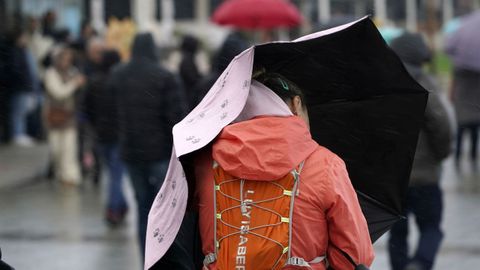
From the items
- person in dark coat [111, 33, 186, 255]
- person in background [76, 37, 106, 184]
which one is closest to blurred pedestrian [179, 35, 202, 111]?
→ person in background [76, 37, 106, 184]

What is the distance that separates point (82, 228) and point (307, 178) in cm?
766

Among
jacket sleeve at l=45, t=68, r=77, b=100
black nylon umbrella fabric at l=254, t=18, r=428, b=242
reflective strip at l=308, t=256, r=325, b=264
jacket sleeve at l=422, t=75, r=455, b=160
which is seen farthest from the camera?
jacket sleeve at l=45, t=68, r=77, b=100

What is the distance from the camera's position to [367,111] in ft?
14.9

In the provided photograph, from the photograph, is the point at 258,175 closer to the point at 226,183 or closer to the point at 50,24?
the point at 226,183

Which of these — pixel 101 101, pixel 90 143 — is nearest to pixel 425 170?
pixel 101 101

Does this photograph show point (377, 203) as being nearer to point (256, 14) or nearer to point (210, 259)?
point (210, 259)

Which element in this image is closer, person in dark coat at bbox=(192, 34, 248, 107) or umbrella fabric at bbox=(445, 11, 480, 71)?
person in dark coat at bbox=(192, 34, 248, 107)

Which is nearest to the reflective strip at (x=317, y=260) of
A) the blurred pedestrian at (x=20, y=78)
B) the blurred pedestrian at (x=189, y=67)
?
the blurred pedestrian at (x=189, y=67)

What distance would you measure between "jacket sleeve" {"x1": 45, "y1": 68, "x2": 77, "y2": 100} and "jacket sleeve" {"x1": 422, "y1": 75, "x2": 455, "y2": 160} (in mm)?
7802

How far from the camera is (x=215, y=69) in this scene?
33.1 feet

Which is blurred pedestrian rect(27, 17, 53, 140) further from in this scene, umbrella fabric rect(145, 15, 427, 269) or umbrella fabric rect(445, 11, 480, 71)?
umbrella fabric rect(145, 15, 427, 269)

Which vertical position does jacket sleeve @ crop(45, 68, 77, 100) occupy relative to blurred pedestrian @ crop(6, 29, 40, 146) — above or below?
above

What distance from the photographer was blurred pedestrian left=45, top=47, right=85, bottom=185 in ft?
46.8

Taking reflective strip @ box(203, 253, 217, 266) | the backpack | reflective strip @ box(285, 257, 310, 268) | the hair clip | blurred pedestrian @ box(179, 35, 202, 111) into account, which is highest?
the hair clip
